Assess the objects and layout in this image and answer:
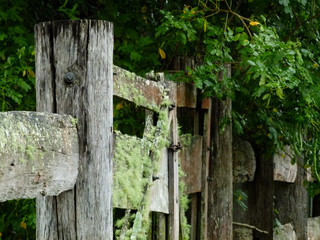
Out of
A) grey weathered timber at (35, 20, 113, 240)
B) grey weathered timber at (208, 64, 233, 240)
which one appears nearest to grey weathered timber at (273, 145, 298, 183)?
grey weathered timber at (208, 64, 233, 240)

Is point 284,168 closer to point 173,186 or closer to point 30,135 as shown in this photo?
point 173,186

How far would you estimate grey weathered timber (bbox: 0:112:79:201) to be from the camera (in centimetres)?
202

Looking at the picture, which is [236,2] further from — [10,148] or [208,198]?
[10,148]

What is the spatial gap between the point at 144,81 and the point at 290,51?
1133mm

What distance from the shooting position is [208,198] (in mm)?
4926

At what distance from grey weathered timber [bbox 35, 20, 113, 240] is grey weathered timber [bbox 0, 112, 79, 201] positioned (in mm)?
68

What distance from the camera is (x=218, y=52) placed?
4.35 m

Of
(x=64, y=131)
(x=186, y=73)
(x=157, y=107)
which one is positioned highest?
(x=186, y=73)

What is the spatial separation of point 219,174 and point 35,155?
9.66 ft

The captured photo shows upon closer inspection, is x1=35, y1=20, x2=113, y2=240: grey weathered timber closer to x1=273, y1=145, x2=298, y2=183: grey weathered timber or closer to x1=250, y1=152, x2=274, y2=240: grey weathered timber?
x1=250, y1=152, x2=274, y2=240: grey weathered timber

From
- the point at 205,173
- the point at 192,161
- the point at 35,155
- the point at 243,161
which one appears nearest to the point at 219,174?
the point at 205,173

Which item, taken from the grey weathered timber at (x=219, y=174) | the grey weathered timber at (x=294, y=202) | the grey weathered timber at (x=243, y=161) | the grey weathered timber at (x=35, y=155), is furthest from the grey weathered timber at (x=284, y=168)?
the grey weathered timber at (x=35, y=155)

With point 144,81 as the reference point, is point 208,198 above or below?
below

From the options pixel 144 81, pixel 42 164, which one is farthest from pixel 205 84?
pixel 42 164
